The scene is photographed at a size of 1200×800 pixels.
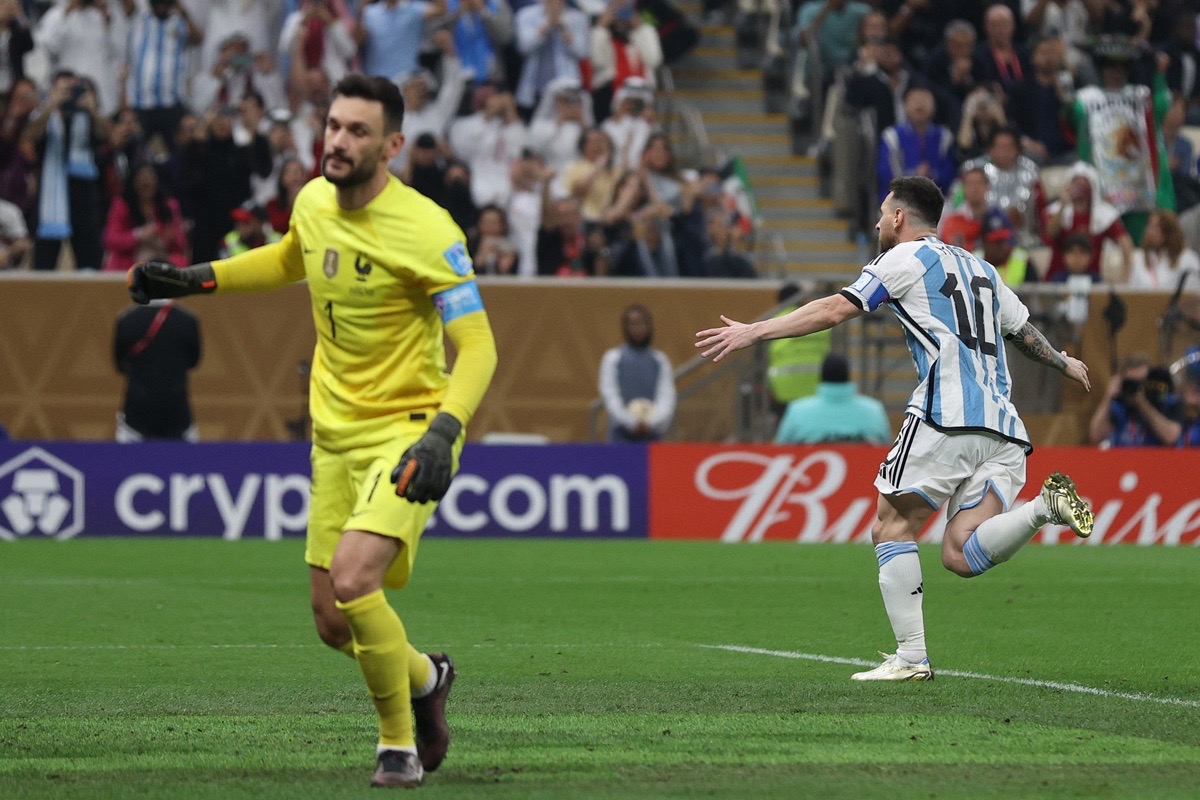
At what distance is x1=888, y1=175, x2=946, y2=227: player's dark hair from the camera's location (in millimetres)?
8695

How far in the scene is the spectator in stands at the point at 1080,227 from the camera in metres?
20.2

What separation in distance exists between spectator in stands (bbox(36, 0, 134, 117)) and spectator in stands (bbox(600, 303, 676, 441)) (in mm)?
5932

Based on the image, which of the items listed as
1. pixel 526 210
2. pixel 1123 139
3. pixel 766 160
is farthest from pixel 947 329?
pixel 766 160

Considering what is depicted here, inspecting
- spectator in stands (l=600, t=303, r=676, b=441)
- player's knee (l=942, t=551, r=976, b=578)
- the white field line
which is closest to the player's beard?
player's knee (l=942, t=551, r=976, b=578)

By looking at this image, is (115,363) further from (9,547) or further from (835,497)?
(835,497)

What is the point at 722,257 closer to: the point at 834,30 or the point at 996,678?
the point at 834,30

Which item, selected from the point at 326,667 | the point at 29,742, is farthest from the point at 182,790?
the point at 326,667

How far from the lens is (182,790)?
19.3ft

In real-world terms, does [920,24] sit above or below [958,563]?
above

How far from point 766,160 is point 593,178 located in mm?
4161

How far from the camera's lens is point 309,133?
1977 centimetres

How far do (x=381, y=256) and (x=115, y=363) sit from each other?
472 inches

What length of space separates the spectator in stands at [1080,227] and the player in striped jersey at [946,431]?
38.6ft

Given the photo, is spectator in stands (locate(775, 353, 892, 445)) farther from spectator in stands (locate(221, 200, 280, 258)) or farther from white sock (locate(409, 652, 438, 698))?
white sock (locate(409, 652, 438, 698))
